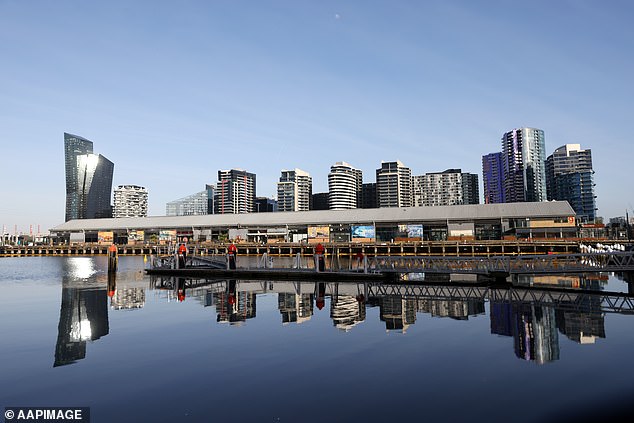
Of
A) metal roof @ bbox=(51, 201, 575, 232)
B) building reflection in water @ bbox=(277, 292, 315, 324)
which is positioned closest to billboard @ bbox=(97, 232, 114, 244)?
metal roof @ bbox=(51, 201, 575, 232)

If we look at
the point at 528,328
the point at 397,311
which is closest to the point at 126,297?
the point at 397,311

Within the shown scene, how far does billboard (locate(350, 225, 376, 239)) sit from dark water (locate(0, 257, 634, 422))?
8944cm

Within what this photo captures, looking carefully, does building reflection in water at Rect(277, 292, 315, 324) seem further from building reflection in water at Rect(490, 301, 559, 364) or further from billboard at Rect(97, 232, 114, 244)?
billboard at Rect(97, 232, 114, 244)

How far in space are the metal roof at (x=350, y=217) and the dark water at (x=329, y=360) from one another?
86549 mm

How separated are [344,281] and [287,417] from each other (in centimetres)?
2922

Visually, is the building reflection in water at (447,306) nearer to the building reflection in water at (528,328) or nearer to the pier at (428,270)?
the building reflection in water at (528,328)

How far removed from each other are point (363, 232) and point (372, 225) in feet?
12.7

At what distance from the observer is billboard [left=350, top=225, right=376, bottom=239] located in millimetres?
115931

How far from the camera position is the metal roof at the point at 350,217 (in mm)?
107250

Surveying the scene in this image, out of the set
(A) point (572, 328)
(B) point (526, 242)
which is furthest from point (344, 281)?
(B) point (526, 242)

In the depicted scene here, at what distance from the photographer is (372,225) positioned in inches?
4651

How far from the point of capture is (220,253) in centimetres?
12325

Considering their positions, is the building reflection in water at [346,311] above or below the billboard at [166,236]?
below

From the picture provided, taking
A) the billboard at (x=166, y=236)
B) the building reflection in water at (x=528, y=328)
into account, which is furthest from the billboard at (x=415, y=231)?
the building reflection in water at (x=528, y=328)
